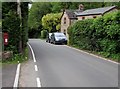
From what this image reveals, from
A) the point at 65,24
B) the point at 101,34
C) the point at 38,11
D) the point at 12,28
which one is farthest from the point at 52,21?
the point at 12,28

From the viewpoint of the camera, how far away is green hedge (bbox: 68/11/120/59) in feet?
73.8

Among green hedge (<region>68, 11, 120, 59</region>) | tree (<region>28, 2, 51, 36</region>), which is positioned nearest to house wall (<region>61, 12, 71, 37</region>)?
tree (<region>28, 2, 51, 36</region>)

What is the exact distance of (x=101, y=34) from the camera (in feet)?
84.8

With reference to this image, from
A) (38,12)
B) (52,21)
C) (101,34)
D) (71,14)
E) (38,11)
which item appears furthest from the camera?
(38,12)

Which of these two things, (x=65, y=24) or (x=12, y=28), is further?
(x=65, y=24)

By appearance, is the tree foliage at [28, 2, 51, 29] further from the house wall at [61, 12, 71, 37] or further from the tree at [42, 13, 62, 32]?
the house wall at [61, 12, 71, 37]

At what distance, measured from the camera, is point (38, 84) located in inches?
507

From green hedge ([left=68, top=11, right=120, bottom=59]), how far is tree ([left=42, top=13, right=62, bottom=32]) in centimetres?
3634

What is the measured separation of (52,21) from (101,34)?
47416 millimetres

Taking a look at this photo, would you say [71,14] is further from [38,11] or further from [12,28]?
[12,28]

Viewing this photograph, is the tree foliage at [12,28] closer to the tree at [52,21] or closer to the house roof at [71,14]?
the house roof at [71,14]

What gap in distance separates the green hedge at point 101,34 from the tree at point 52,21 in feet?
119

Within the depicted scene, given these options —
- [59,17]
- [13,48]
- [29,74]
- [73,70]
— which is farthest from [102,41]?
[59,17]

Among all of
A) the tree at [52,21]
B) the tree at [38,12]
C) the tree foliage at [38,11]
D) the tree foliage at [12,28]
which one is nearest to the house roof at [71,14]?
the tree at [52,21]
